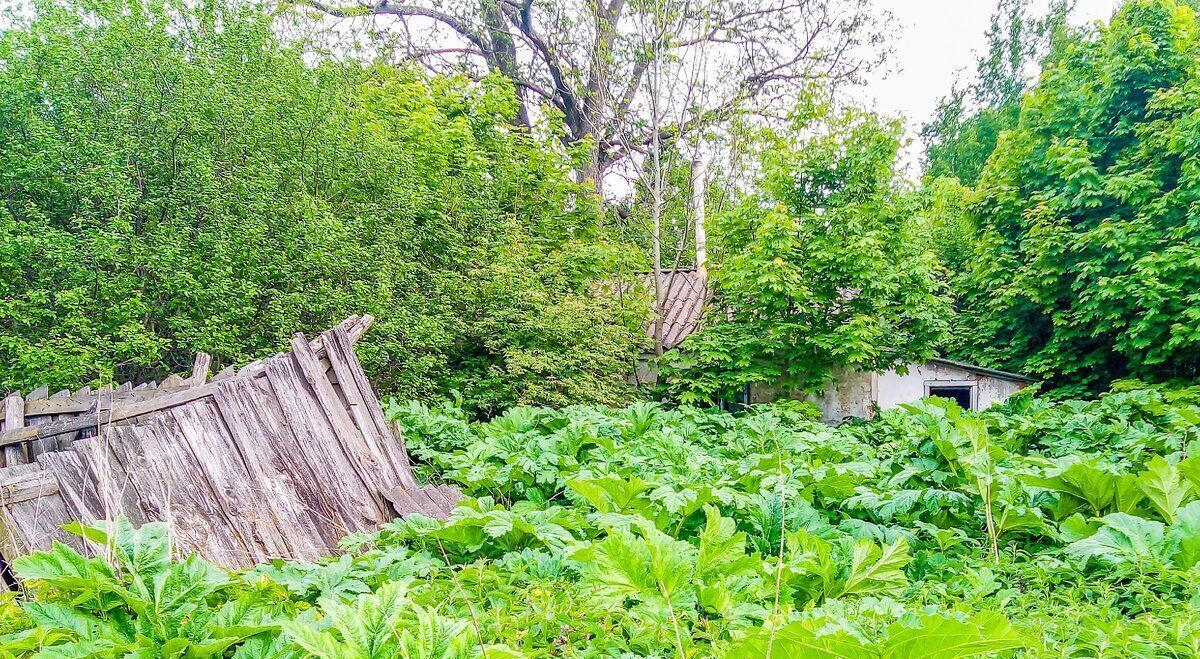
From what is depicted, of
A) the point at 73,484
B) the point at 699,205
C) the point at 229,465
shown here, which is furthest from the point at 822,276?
the point at 73,484

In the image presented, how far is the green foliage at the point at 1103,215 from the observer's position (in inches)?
413

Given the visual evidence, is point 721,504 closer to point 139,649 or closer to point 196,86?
point 139,649

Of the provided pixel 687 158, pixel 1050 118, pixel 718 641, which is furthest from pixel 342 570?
pixel 1050 118

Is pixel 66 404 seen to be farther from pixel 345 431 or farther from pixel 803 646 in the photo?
pixel 803 646

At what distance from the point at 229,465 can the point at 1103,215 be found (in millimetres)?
14178

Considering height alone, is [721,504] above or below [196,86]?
below

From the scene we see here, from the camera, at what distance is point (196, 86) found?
26.7 feet

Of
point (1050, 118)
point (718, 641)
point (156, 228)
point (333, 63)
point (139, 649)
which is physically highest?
point (333, 63)

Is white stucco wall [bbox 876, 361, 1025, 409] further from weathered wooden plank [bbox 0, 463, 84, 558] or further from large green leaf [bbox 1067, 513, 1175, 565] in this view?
weathered wooden plank [bbox 0, 463, 84, 558]

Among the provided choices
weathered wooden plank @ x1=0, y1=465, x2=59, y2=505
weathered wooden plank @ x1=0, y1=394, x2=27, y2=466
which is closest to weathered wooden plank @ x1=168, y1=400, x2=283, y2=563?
weathered wooden plank @ x1=0, y1=465, x2=59, y2=505

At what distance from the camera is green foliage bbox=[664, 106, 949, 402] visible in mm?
11141

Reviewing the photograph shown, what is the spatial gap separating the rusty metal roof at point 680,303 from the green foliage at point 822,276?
4.41 ft

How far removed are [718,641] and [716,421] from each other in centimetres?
539

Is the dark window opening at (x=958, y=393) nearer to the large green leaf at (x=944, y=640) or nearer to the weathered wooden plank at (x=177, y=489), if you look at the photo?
the weathered wooden plank at (x=177, y=489)
